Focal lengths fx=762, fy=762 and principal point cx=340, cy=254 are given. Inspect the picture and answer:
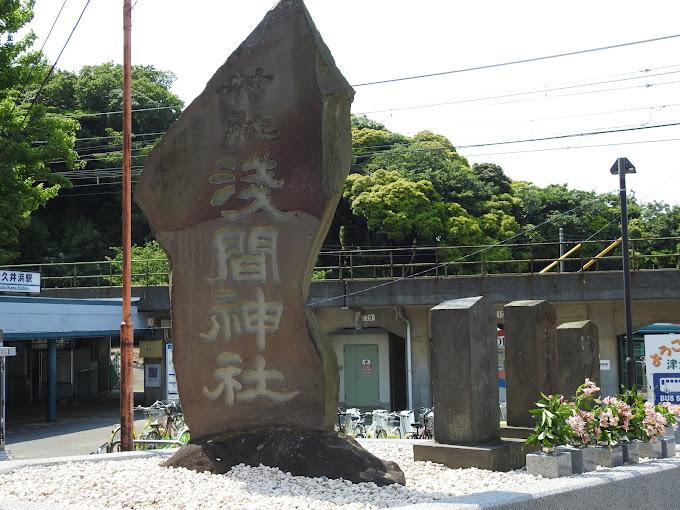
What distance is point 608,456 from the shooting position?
24.2 ft

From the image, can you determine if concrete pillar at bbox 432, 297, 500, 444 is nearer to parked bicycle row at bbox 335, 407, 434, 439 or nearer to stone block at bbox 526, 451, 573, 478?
stone block at bbox 526, 451, 573, 478

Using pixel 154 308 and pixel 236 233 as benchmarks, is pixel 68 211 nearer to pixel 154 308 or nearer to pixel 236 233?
pixel 154 308

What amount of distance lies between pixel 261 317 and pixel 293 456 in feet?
4.57

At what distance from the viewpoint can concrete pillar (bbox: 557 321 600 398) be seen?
33.6ft

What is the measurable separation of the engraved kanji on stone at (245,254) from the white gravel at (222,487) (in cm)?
185

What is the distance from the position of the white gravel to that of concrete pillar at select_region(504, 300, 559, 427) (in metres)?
1.72

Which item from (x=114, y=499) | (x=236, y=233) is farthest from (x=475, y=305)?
(x=114, y=499)

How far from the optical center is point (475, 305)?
802 centimetres

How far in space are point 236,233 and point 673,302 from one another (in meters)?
15.9

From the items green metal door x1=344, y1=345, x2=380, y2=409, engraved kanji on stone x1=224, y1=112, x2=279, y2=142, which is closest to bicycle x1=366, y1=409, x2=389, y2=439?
engraved kanji on stone x1=224, y1=112, x2=279, y2=142

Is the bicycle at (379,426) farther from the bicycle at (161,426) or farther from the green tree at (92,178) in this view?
the green tree at (92,178)

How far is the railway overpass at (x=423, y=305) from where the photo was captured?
19.5 metres

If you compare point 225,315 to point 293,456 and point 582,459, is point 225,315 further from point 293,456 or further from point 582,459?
point 582,459

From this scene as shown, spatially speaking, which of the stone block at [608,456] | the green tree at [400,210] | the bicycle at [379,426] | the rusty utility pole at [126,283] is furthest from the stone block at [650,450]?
the green tree at [400,210]
